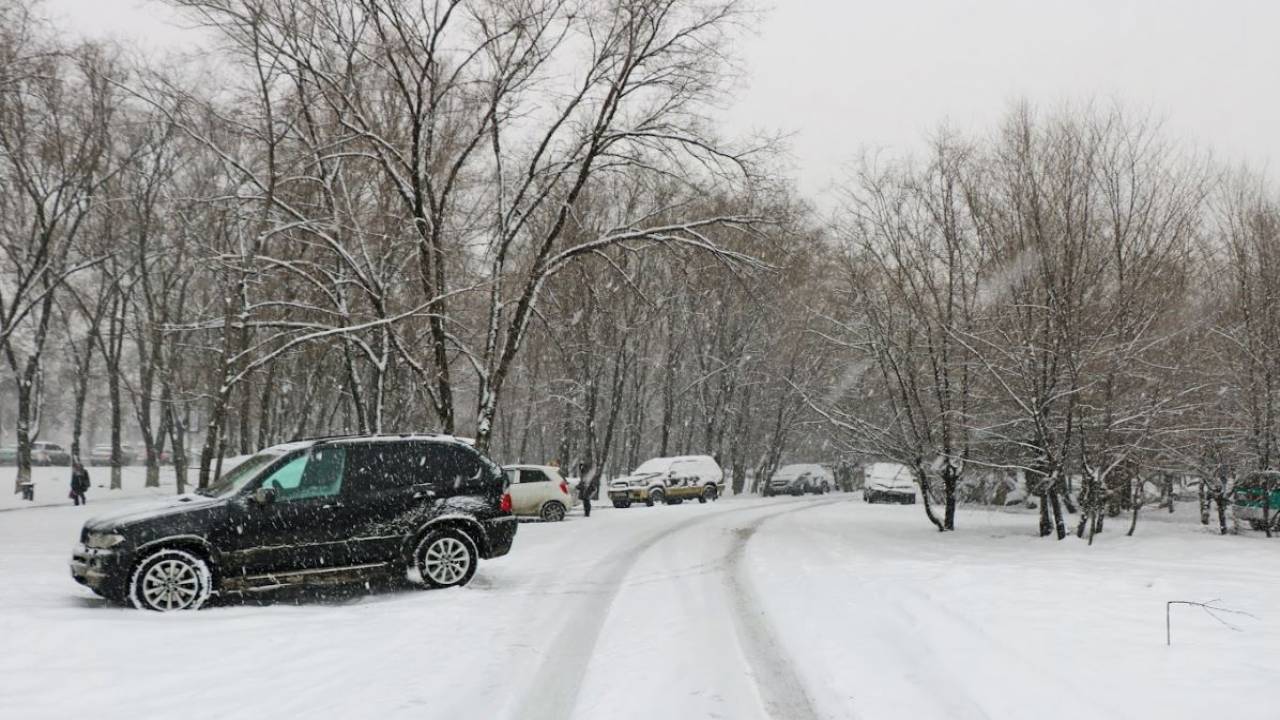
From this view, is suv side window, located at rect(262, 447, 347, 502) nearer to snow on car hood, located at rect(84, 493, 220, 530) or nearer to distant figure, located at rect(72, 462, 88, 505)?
snow on car hood, located at rect(84, 493, 220, 530)

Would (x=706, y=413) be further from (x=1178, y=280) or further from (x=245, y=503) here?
(x=245, y=503)

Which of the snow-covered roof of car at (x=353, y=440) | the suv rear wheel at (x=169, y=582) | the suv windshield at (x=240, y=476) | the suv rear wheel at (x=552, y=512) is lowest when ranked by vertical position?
the suv rear wheel at (x=552, y=512)

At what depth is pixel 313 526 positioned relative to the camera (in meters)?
9.78

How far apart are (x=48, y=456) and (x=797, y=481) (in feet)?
158

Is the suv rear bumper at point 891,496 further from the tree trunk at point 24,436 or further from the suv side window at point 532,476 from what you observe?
the tree trunk at point 24,436

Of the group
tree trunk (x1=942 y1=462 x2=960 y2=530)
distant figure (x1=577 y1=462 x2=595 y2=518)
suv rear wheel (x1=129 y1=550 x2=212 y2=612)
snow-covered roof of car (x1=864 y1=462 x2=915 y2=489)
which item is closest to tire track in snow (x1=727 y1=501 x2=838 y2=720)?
suv rear wheel (x1=129 y1=550 x2=212 y2=612)

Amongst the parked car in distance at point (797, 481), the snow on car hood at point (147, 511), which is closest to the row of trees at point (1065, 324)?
the snow on car hood at point (147, 511)

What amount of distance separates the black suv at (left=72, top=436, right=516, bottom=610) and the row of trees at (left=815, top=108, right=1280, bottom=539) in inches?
399

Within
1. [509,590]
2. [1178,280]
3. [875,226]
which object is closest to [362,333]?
[875,226]

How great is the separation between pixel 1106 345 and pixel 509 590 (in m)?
12.0

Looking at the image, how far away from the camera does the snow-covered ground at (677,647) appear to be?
19.2 ft

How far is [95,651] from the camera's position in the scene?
22.7ft

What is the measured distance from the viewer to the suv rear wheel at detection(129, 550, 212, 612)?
881cm

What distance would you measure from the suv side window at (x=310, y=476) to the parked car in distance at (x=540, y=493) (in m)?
13.0
